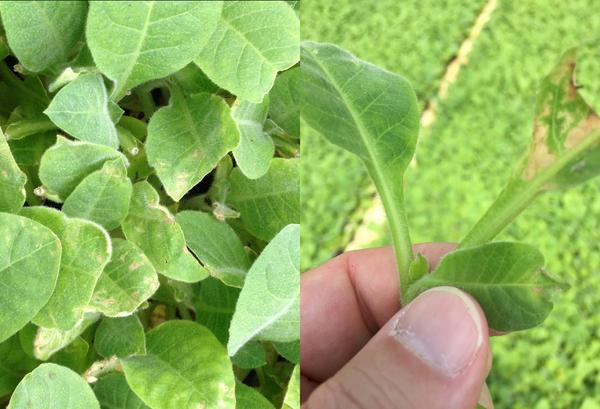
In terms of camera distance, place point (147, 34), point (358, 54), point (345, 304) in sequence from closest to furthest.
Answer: point (147, 34) < point (345, 304) < point (358, 54)

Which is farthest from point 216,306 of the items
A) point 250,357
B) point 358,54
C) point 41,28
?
point 358,54

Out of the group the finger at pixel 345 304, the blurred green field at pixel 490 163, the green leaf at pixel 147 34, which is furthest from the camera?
the blurred green field at pixel 490 163

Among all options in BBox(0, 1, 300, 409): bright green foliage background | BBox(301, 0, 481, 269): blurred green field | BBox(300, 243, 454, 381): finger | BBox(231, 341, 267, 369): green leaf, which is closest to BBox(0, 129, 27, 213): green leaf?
BBox(0, 1, 300, 409): bright green foliage background

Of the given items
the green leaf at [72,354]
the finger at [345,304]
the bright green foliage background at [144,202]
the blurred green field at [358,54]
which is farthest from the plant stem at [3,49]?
the blurred green field at [358,54]

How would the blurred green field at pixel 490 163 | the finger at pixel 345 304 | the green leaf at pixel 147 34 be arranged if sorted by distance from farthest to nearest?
1. the blurred green field at pixel 490 163
2. the finger at pixel 345 304
3. the green leaf at pixel 147 34

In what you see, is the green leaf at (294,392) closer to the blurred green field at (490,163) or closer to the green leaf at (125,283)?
the green leaf at (125,283)

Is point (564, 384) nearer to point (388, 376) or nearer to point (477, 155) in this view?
point (477, 155)

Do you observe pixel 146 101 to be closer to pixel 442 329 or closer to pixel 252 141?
pixel 252 141
